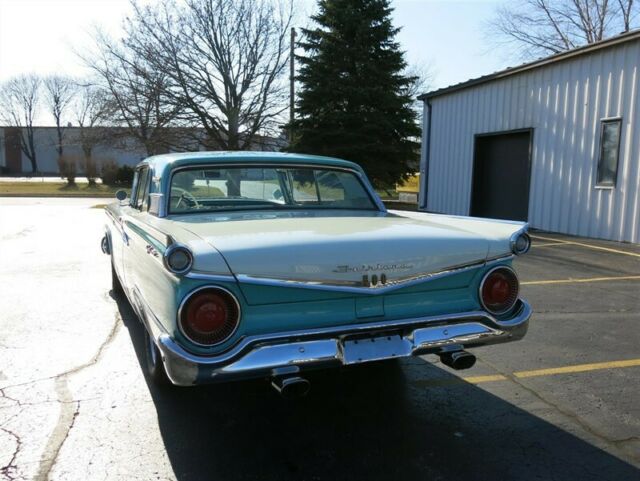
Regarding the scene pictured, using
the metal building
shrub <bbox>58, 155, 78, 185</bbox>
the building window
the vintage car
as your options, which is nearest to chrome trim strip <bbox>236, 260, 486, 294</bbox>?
the vintage car

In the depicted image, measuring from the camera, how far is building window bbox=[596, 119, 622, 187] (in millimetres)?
10641

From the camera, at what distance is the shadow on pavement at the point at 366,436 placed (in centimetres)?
267

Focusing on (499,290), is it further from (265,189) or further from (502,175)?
(502,175)

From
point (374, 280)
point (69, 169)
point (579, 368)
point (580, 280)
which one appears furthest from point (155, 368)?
point (69, 169)

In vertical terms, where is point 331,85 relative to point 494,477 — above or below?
above

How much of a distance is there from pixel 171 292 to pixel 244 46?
26.3m

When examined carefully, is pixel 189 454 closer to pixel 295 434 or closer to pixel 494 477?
pixel 295 434

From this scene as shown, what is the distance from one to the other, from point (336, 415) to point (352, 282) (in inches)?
42.1

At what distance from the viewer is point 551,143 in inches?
485

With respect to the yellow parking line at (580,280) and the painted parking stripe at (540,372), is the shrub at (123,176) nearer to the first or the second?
the yellow parking line at (580,280)

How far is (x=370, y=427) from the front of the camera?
3.16 metres

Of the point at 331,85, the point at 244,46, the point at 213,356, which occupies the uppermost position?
the point at 244,46

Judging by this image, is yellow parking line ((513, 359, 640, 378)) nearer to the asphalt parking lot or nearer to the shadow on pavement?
the asphalt parking lot

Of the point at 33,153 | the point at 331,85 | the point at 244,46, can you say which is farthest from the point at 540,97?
the point at 33,153
